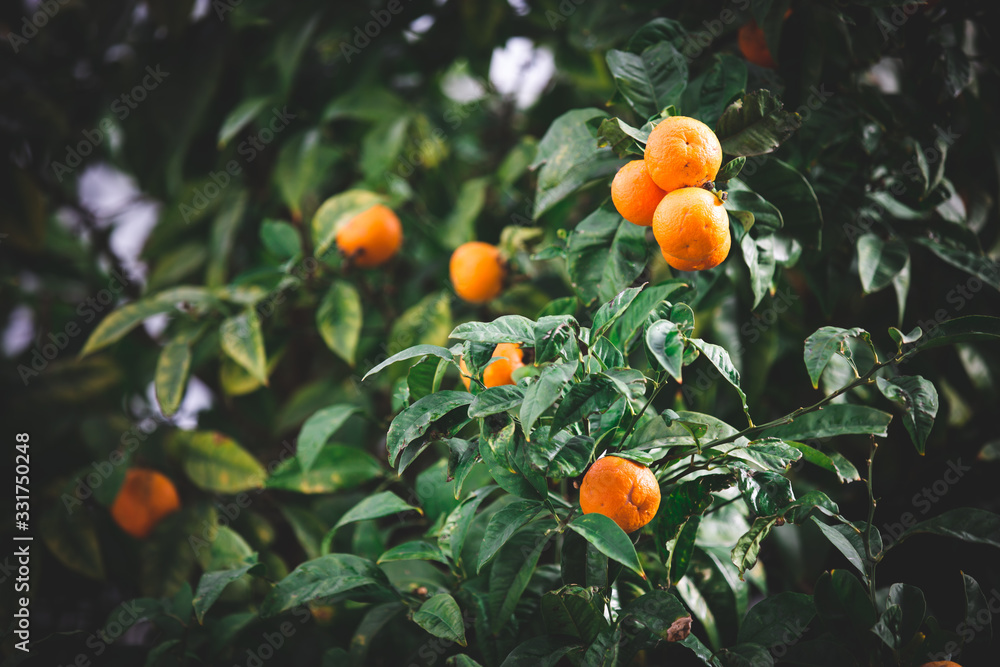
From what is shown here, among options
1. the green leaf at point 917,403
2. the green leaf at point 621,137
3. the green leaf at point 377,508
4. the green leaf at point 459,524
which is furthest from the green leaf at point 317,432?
the green leaf at point 917,403

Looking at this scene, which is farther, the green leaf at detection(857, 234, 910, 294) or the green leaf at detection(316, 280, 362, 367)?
the green leaf at detection(316, 280, 362, 367)

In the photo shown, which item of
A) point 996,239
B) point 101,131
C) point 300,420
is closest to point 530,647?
point 300,420

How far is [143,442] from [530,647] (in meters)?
0.73

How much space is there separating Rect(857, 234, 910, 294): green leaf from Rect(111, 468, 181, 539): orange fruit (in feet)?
3.35

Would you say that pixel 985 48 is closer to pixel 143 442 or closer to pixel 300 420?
pixel 300 420

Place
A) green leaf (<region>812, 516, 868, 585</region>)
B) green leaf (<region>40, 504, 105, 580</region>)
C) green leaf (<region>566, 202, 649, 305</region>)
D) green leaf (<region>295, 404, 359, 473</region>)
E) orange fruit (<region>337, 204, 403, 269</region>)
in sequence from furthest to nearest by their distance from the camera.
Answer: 1. orange fruit (<region>337, 204, 403, 269</region>)
2. green leaf (<region>40, 504, 105, 580</region>)
3. green leaf (<region>295, 404, 359, 473</region>)
4. green leaf (<region>566, 202, 649, 305</region>)
5. green leaf (<region>812, 516, 868, 585</region>)

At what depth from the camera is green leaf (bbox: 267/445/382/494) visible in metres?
0.85

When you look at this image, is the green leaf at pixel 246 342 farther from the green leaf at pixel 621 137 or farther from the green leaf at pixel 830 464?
the green leaf at pixel 830 464

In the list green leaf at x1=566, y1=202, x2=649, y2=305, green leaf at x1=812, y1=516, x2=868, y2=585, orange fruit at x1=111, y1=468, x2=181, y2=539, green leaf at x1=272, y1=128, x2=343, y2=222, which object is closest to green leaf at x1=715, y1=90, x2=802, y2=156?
green leaf at x1=566, y1=202, x2=649, y2=305

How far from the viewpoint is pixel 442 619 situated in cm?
57

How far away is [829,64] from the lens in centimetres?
78

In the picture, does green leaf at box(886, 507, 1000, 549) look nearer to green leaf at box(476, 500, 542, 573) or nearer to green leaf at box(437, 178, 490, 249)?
green leaf at box(476, 500, 542, 573)

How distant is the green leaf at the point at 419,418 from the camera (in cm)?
50

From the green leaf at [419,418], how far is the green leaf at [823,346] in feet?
0.98
